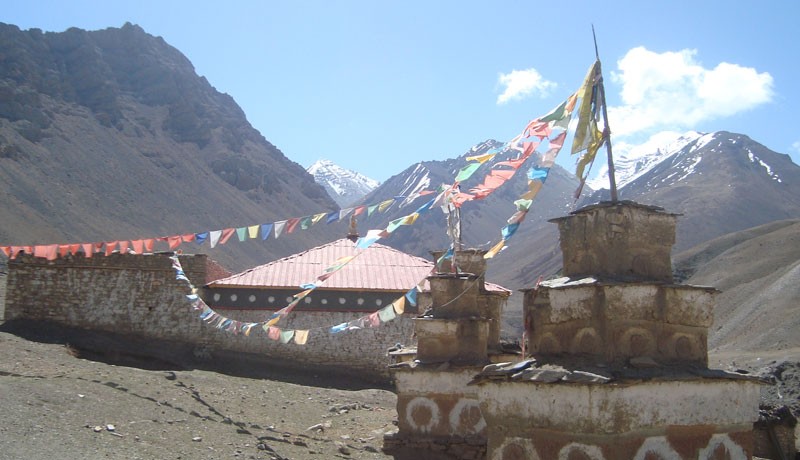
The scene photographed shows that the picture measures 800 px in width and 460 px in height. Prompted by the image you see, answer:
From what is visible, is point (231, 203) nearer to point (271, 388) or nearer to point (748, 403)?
point (271, 388)

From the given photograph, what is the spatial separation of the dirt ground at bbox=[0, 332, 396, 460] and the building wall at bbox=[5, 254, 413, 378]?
1.89m

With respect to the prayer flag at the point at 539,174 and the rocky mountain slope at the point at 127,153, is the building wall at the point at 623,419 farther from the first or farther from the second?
the rocky mountain slope at the point at 127,153

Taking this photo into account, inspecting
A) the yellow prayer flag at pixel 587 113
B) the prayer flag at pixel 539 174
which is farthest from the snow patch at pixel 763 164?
the yellow prayer flag at pixel 587 113

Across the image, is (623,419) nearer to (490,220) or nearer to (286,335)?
(286,335)

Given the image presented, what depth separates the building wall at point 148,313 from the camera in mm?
18750

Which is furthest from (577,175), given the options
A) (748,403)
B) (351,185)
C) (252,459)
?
(351,185)

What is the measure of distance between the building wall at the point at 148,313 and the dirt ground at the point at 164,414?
6.20 feet

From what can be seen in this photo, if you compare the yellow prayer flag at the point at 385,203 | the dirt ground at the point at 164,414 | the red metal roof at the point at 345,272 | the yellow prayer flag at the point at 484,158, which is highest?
the yellow prayer flag at the point at 484,158

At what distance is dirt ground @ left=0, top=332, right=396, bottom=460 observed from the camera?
9.91 m

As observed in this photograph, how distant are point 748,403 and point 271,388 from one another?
38.6 ft

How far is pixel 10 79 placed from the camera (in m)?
63.4

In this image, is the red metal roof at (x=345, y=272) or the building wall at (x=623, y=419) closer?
the building wall at (x=623, y=419)

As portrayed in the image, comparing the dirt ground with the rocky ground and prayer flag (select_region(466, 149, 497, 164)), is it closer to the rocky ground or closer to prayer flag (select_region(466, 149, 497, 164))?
the rocky ground

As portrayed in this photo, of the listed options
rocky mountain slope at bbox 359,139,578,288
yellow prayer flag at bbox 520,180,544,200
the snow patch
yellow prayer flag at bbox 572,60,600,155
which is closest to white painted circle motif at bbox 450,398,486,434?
yellow prayer flag at bbox 520,180,544,200
